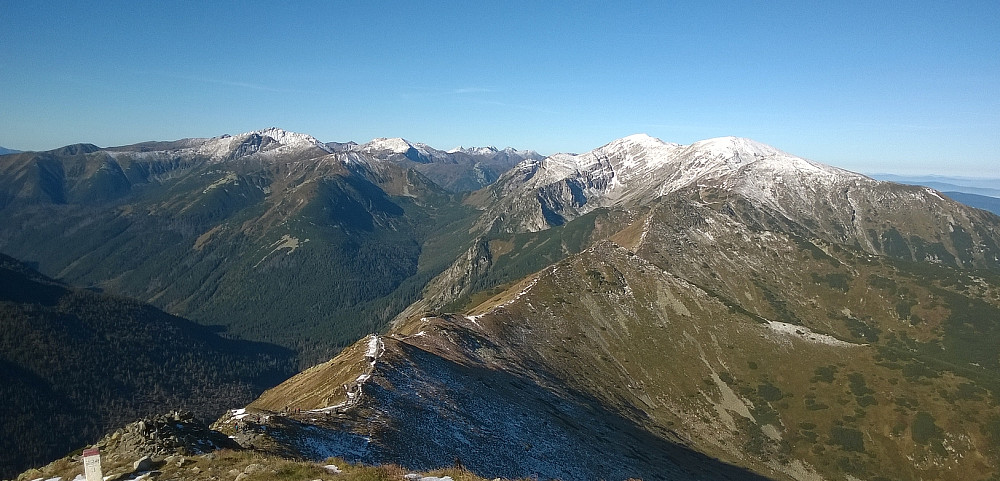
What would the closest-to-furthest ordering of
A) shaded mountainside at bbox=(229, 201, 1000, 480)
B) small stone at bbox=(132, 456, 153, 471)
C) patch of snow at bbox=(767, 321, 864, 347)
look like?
1. small stone at bbox=(132, 456, 153, 471)
2. shaded mountainside at bbox=(229, 201, 1000, 480)
3. patch of snow at bbox=(767, 321, 864, 347)

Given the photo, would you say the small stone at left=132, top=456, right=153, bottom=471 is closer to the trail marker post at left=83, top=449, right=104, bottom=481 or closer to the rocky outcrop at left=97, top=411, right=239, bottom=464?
the rocky outcrop at left=97, top=411, right=239, bottom=464

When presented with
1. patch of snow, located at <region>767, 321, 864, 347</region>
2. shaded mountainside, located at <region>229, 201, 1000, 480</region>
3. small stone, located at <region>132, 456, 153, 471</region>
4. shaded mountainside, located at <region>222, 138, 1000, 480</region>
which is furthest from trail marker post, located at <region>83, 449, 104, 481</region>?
patch of snow, located at <region>767, 321, 864, 347</region>

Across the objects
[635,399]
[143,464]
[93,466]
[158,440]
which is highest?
[93,466]

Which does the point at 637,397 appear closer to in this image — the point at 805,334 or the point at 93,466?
the point at 805,334

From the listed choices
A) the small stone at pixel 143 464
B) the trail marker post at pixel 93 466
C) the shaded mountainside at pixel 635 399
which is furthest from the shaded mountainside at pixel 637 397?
the trail marker post at pixel 93 466

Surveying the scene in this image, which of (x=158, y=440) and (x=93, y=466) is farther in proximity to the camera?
(x=158, y=440)

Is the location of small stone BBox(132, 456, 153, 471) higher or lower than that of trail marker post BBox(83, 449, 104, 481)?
lower

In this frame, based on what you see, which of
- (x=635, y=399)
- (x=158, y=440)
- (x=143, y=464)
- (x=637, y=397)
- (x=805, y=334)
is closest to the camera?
(x=143, y=464)

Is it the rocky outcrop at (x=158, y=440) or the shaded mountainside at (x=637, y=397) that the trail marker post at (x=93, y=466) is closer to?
the rocky outcrop at (x=158, y=440)

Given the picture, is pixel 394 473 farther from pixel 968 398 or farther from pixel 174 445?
pixel 968 398

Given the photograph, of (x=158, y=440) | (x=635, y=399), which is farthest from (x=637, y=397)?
(x=158, y=440)

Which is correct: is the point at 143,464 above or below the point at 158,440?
above
